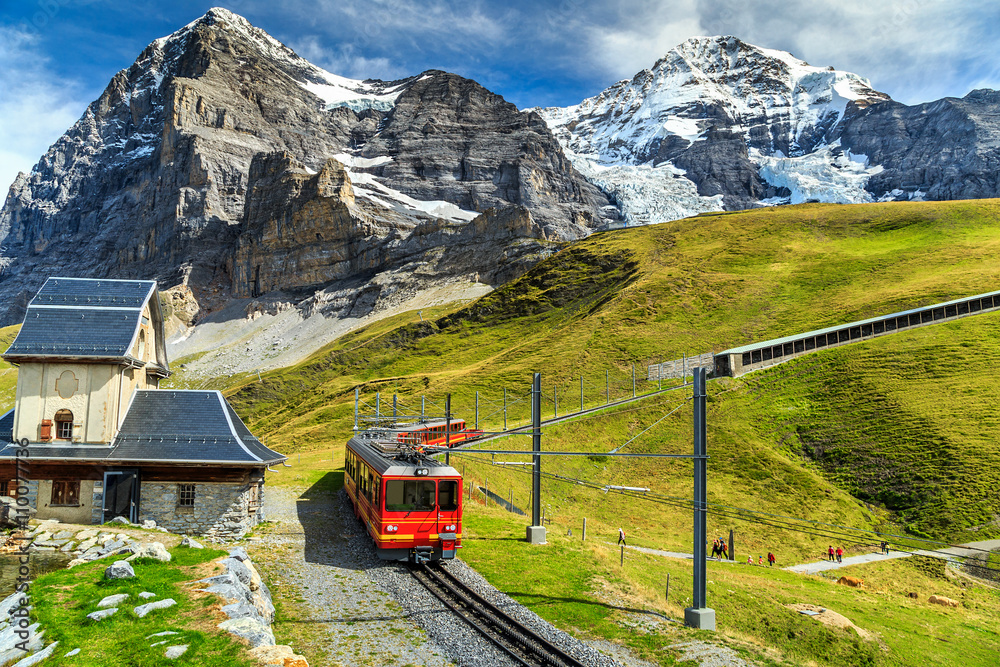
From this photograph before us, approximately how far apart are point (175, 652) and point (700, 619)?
13434 millimetres

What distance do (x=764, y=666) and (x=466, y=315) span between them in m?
103

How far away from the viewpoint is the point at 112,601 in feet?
45.8

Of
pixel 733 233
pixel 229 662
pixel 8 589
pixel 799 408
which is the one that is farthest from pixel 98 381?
pixel 733 233

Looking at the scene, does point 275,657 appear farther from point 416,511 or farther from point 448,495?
point 448,495

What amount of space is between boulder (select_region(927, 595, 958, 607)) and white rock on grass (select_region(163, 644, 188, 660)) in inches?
1111

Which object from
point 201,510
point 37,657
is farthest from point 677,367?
point 37,657

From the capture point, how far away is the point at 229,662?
11.6 meters

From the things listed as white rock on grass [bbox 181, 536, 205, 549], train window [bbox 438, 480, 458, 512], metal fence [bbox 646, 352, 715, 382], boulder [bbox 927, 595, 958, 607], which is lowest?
boulder [bbox 927, 595, 958, 607]

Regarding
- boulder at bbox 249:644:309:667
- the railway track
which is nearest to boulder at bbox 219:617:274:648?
boulder at bbox 249:644:309:667

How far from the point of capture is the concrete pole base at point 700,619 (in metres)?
17.6

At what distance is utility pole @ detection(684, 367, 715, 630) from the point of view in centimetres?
1772

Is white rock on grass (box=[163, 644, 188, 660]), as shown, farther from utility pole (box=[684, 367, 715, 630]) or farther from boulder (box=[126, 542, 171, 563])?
utility pole (box=[684, 367, 715, 630])

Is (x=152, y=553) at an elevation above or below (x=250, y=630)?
above

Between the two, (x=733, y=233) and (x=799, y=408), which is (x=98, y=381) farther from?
(x=733, y=233)
